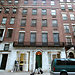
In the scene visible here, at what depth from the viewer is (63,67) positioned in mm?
8156

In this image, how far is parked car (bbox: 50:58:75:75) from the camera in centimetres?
785

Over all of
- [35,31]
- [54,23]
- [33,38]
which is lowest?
[33,38]

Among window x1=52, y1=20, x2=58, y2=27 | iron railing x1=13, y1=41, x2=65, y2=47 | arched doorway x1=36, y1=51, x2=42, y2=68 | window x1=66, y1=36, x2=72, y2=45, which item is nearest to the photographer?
arched doorway x1=36, y1=51, x2=42, y2=68

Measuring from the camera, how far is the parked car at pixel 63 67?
7.85 metres

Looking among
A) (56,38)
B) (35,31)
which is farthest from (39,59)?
(35,31)

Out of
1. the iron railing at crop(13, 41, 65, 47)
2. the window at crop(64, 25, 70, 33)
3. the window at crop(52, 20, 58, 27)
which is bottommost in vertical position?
the iron railing at crop(13, 41, 65, 47)

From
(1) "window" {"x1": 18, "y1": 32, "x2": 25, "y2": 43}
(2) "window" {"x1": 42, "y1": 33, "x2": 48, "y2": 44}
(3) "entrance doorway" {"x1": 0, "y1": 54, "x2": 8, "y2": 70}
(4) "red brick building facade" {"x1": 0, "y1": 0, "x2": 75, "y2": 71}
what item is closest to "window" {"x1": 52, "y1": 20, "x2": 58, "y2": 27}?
(4) "red brick building facade" {"x1": 0, "y1": 0, "x2": 75, "y2": 71}

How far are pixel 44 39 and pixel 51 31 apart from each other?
102 inches

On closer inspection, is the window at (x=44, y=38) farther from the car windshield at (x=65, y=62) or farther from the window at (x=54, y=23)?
the car windshield at (x=65, y=62)

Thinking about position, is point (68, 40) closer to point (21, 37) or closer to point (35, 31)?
point (35, 31)

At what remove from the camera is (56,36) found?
16.4m

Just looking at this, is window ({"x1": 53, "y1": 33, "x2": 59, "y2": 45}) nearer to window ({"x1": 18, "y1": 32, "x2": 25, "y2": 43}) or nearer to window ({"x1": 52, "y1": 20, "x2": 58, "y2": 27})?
window ({"x1": 52, "y1": 20, "x2": 58, "y2": 27})

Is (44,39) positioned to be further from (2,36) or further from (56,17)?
(2,36)

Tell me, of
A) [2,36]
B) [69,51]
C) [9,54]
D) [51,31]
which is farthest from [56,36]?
[2,36]
